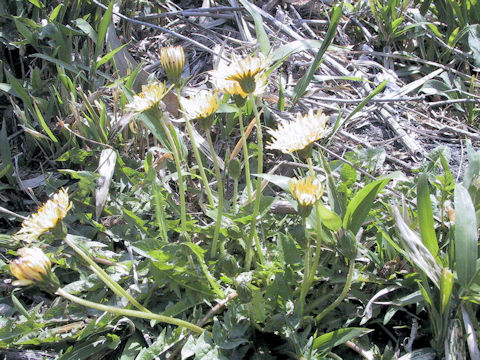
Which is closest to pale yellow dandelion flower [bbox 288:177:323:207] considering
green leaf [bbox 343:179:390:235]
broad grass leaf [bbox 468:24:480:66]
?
green leaf [bbox 343:179:390:235]

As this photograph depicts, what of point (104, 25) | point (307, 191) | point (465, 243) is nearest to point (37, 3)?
point (104, 25)

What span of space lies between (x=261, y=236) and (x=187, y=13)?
5.32 ft

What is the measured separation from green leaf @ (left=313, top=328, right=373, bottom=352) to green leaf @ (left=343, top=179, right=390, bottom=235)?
321 millimetres

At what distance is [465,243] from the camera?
1.53 m

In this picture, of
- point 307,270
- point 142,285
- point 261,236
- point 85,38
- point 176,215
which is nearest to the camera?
point 307,270

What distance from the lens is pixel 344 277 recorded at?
1732 mm

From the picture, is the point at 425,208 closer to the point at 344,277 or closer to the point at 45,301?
the point at 344,277

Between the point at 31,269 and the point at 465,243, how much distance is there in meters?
1.18

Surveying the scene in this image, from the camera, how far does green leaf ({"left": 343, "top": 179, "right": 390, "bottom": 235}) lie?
165cm

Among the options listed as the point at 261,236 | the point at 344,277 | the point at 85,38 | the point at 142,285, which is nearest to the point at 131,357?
the point at 142,285

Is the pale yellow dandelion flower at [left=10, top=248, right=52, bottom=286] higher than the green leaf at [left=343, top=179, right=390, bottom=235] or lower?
lower

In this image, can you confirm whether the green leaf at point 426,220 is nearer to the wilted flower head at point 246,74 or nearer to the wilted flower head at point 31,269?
the wilted flower head at point 246,74

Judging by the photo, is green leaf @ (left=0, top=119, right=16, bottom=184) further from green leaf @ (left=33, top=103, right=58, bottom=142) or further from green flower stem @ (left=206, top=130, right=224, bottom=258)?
green flower stem @ (left=206, top=130, right=224, bottom=258)

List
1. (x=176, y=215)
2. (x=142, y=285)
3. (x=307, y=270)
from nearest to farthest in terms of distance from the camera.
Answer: (x=307, y=270) → (x=142, y=285) → (x=176, y=215)
